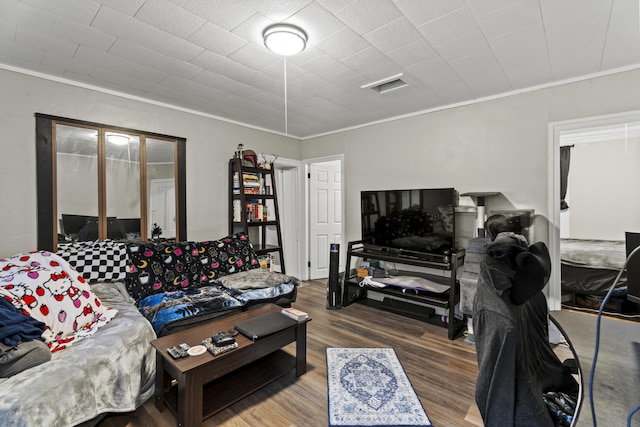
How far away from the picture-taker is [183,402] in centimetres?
159

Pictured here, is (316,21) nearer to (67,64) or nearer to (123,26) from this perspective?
(123,26)

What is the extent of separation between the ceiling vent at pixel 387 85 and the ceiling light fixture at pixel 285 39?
962mm

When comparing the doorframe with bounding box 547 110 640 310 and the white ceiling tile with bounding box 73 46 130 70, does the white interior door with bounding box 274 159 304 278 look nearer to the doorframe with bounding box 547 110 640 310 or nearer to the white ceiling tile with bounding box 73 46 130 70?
the white ceiling tile with bounding box 73 46 130 70

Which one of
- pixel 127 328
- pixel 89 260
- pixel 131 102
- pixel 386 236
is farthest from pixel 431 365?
pixel 131 102

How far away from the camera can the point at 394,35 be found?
2008mm

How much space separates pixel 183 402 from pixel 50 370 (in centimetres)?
66

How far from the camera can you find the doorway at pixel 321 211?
493 centimetres

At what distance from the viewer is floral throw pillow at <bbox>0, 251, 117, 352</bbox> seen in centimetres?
178

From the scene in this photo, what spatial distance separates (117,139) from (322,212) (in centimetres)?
305

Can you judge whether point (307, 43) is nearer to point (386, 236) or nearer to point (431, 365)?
point (386, 236)

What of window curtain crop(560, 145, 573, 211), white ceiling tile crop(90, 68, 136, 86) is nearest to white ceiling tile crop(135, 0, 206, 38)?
white ceiling tile crop(90, 68, 136, 86)

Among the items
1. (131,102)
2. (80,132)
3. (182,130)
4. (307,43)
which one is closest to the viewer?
(307,43)

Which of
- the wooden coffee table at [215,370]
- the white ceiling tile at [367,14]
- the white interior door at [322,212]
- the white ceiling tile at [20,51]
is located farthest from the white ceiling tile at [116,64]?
the white interior door at [322,212]

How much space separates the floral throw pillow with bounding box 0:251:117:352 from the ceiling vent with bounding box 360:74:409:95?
114 inches
